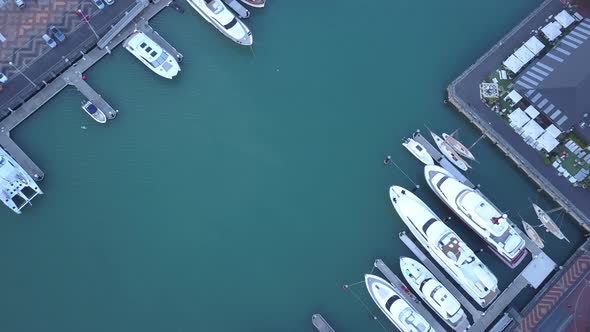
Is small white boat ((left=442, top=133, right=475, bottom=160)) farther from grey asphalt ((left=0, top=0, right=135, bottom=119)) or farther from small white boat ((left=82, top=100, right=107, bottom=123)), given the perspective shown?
grey asphalt ((left=0, top=0, right=135, bottom=119))

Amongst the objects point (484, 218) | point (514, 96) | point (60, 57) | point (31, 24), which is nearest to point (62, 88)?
point (60, 57)

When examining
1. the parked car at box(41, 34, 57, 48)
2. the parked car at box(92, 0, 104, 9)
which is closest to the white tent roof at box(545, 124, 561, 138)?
the parked car at box(92, 0, 104, 9)

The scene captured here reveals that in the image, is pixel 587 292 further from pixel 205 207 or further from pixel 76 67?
pixel 76 67

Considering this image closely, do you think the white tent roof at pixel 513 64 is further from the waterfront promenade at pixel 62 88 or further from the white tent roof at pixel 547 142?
the waterfront promenade at pixel 62 88

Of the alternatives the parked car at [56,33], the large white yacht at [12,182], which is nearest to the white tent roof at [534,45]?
the parked car at [56,33]

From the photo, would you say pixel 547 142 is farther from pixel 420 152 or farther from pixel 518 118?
pixel 420 152

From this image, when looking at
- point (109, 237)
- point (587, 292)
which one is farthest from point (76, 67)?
point (587, 292)
